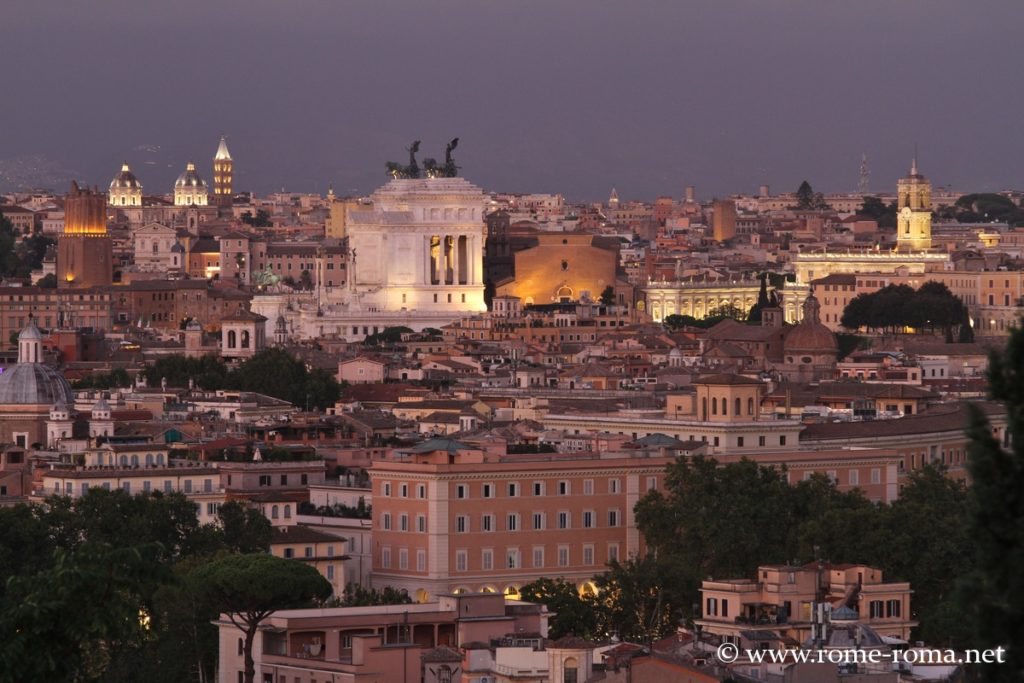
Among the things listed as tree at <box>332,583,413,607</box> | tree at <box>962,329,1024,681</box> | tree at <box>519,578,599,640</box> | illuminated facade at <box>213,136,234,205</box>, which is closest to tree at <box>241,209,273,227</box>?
illuminated facade at <box>213,136,234,205</box>

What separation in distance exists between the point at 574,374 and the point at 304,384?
469cm

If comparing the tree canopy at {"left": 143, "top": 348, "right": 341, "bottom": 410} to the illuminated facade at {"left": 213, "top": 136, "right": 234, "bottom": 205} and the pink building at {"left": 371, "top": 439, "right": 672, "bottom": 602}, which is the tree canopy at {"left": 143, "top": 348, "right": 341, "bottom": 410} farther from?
the illuminated facade at {"left": 213, "top": 136, "right": 234, "bottom": 205}

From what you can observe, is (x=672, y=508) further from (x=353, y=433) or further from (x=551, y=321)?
(x=551, y=321)

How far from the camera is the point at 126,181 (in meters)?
156

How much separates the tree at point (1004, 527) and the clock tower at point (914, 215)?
302 feet

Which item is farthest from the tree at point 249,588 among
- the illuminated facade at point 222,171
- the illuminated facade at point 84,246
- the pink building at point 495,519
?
the illuminated facade at point 222,171

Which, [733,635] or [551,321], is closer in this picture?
[733,635]

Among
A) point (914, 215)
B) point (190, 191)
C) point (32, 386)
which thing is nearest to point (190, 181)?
point (190, 191)

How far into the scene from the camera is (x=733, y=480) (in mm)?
39344

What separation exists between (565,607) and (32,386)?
2115cm

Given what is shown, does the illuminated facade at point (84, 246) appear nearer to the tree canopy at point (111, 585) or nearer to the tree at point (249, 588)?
the tree canopy at point (111, 585)

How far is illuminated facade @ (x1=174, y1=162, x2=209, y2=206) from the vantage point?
159m

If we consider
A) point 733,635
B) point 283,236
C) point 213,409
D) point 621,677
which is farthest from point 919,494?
point 283,236

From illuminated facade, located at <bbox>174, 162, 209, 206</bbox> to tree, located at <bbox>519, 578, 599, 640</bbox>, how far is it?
398 feet
